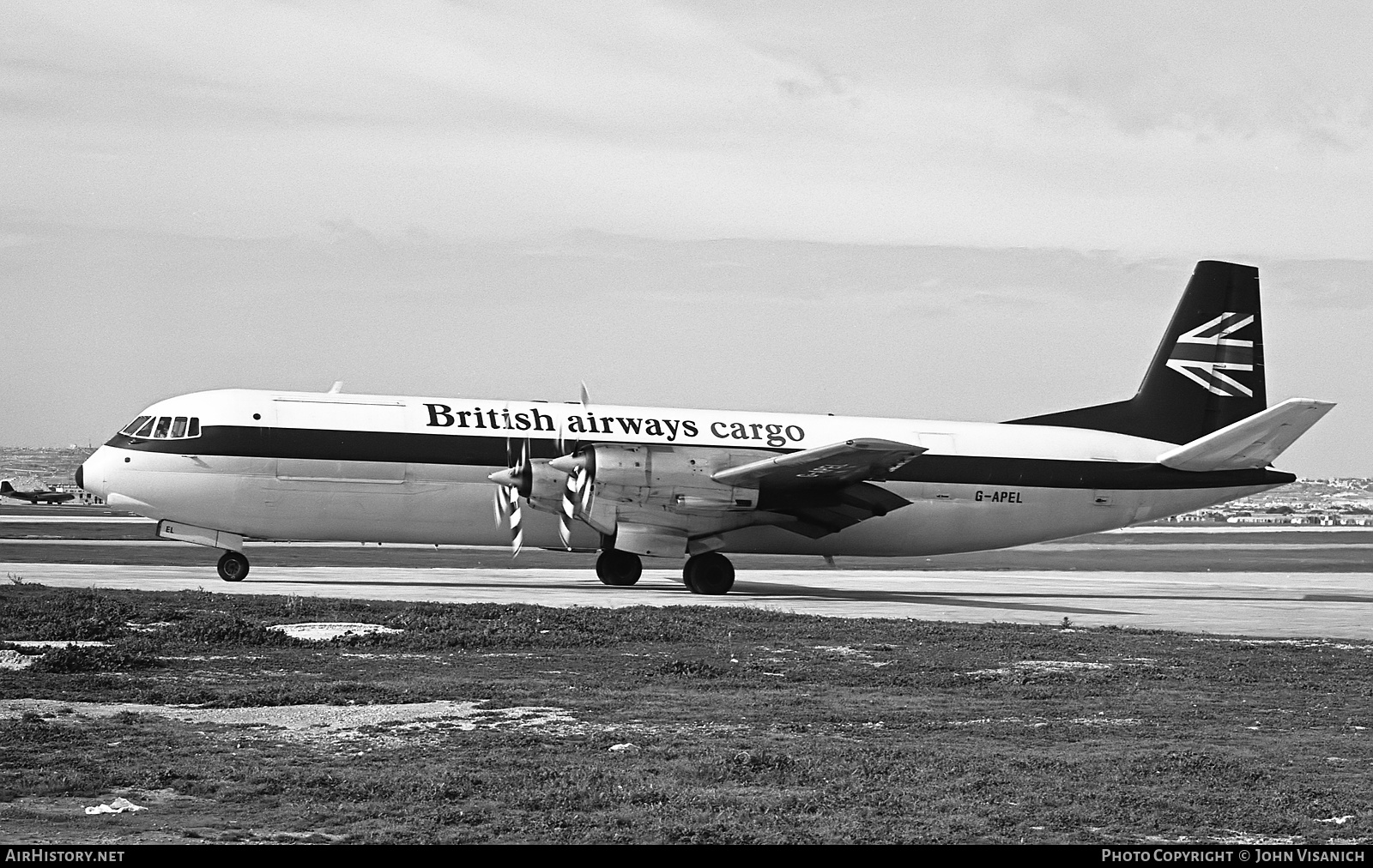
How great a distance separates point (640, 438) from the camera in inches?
1319

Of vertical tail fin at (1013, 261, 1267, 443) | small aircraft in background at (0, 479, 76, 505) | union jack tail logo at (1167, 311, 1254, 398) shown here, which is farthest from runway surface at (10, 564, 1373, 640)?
small aircraft in background at (0, 479, 76, 505)

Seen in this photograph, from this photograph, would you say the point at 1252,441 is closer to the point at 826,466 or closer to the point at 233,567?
the point at 826,466

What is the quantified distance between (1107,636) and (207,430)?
20.5m

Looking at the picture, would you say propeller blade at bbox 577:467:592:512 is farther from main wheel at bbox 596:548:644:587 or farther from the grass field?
the grass field

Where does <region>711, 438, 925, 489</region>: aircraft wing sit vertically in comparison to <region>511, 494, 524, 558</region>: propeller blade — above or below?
above

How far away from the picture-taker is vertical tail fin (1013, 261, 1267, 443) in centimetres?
3803

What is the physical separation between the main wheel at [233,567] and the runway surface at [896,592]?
0.40 metres

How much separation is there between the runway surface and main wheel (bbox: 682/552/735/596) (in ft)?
1.23

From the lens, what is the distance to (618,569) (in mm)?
34844

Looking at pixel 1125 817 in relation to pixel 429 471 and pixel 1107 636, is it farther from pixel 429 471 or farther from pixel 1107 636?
pixel 429 471

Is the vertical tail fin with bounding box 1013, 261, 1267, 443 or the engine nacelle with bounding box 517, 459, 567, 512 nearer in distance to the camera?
the engine nacelle with bounding box 517, 459, 567, 512

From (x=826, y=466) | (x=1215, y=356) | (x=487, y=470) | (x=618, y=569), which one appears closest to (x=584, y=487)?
(x=487, y=470)

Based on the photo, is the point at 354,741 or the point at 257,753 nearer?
the point at 257,753

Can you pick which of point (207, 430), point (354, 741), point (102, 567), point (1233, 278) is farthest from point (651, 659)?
point (1233, 278)
